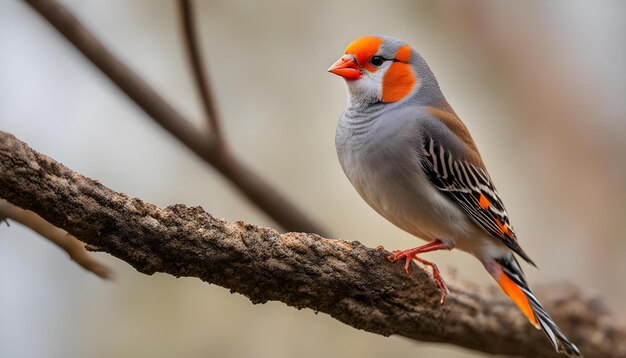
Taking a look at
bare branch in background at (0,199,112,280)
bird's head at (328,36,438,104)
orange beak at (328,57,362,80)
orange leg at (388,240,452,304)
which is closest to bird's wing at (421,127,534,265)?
orange leg at (388,240,452,304)

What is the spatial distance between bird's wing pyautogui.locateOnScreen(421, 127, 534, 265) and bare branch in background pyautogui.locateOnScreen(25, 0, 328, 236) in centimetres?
116

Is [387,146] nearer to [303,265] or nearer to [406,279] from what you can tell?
[406,279]

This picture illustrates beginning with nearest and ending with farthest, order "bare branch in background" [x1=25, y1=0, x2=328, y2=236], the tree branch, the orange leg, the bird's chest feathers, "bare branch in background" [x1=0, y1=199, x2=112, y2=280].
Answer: the tree branch → "bare branch in background" [x1=0, y1=199, x2=112, y2=280] → the orange leg → the bird's chest feathers → "bare branch in background" [x1=25, y1=0, x2=328, y2=236]

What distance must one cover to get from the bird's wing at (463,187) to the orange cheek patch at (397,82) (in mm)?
322

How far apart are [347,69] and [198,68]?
2.58 ft

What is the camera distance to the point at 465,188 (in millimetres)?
3740

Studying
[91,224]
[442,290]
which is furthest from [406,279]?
[91,224]

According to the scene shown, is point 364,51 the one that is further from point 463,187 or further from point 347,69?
point 463,187

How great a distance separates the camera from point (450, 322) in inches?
154

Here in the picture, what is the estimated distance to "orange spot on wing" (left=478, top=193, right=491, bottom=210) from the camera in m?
3.76

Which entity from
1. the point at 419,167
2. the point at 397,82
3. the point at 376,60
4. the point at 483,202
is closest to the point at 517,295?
the point at 483,202

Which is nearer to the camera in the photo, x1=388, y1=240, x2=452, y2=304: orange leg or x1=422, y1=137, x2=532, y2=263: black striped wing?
x1=388, y1=240, x2=452, y2=304: orange leg

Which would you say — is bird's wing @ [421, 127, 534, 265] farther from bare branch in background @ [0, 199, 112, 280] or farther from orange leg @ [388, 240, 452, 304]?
bare branch in background @ [0, 199, 112, 280]

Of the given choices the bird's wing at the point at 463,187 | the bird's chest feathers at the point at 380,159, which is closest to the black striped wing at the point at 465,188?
the bird's wing at the point at 463,187
